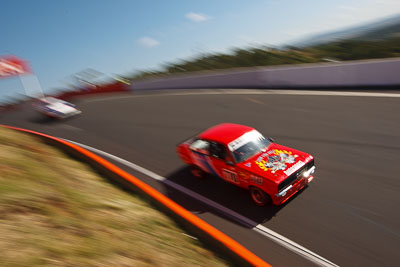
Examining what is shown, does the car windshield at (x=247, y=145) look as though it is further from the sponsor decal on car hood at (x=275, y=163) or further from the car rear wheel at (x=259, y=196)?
the car rear wheel at (x=259, y=196)

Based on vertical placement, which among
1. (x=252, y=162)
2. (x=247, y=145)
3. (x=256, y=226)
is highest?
(x=247, y=145)

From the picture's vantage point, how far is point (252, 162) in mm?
6152

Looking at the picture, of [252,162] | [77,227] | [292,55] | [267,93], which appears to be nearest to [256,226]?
[252,162]

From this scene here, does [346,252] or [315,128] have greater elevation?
[315,128]

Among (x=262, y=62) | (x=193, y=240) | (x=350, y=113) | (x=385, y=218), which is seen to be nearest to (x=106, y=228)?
(x=193, y=240)

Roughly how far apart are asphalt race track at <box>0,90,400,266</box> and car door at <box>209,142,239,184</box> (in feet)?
1.56

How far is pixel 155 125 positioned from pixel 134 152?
2706 millimetres

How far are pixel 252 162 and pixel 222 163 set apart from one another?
0.75 metres

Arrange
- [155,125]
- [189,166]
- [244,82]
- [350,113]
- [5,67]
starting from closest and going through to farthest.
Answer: [189,166] → [350,113] → [155,125] → [244,82] → [5,67]

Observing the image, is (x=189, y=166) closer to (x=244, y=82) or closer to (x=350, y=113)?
(x=350, y=113)

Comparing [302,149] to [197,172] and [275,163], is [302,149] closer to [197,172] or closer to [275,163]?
[275,163]

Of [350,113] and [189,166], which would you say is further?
[350,113]

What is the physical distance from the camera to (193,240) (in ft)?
15.8

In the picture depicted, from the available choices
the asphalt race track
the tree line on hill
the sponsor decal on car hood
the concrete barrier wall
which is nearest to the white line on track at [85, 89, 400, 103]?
the asphalt race track
